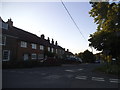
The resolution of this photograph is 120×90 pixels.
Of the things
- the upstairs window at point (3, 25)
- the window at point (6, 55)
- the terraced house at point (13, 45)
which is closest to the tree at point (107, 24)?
the terraced house at point (13, 45)

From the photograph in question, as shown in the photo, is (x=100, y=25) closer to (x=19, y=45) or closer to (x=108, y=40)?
(x=108, y=40)

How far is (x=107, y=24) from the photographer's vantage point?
707 inches

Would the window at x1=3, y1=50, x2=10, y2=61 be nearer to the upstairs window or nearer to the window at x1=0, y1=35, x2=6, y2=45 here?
the window at x1=0, y1=35, x2=6, y2=45

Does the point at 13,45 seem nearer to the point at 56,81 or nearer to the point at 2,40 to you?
the point at 2,40

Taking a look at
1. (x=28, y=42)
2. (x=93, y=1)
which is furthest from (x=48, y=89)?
(x=28, y=42)

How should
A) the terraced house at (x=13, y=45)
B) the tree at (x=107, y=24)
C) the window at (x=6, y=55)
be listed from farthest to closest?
the terraced house at (x=13, y=45), the window at (x=6, y=55), the tree at (x=107, y=24)

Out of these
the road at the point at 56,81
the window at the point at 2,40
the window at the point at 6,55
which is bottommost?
the road at the point at 56,81

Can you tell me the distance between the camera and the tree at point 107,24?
670 inches

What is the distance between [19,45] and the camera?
28438 millimetres

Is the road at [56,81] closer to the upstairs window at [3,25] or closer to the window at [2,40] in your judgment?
the window at [2,40]

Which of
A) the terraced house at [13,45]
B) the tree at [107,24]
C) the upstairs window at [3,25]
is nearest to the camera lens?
the tree at [107,24]

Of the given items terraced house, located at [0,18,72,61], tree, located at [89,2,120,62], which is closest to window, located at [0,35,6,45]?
terraced house, located at [0,18,72,61]

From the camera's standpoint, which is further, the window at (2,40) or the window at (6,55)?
the window at (6,55)

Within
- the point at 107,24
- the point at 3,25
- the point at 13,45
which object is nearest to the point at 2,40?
the point at 13,45
